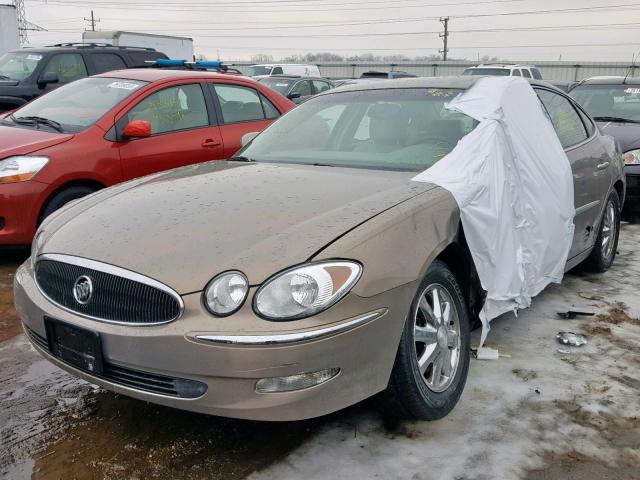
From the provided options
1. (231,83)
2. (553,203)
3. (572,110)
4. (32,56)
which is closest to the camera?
(553,203)

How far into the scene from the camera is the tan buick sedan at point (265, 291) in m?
2.33

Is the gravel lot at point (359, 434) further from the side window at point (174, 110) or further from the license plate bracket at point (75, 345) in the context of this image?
the side window at point (174, 110)

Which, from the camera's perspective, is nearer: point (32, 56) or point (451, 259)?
point (451, 259)

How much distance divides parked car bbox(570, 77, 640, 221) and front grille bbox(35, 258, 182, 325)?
621 centimetres

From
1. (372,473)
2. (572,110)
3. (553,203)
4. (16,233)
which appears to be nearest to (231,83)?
(16,233)

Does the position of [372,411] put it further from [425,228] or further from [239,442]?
[425,228]

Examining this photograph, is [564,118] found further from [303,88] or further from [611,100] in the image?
[303,88]

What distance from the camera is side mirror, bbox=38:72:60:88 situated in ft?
29.6

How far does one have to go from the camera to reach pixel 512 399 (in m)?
3.15

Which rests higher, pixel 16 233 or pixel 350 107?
pixel 350 107

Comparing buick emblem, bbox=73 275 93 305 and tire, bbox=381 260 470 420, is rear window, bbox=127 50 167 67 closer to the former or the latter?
buick emblem, bbox=73 275 93 305

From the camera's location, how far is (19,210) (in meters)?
5.10

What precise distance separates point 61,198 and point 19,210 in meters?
0.34

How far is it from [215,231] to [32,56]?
8005mm
